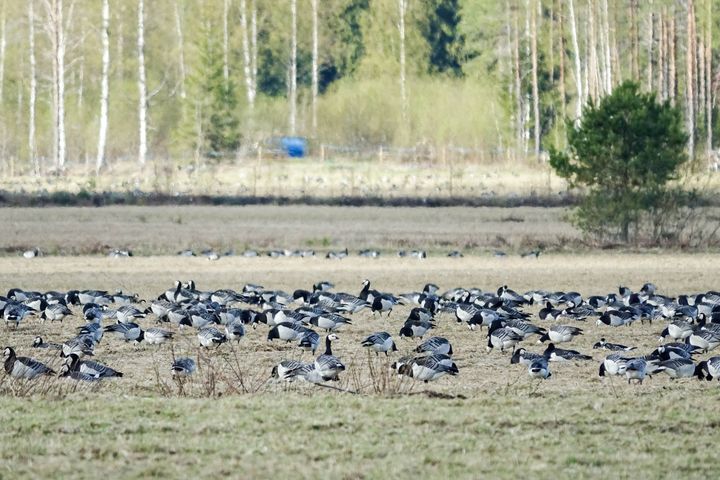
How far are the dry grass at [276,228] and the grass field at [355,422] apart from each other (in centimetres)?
1589

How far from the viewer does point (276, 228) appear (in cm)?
3684

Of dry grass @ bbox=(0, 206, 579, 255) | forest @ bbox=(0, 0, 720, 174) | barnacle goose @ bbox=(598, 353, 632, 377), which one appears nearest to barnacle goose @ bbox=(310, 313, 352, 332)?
barnacle goose @ bbox=(598, 353, 632, 377)

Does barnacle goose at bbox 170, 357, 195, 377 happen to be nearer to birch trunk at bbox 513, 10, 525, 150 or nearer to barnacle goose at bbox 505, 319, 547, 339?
barnacle goose at bbox 505, 319, 547, 339

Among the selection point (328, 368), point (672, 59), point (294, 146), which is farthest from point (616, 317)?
point (294, 146)

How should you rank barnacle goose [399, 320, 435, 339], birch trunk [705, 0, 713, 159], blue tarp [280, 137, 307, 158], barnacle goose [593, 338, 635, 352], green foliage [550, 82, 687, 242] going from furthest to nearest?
1. birch trunk [705, 0, 713, 159]
2. blue tarp [280, 137, 307, 158]
3. green foliage [550, 82, 687, 242]
4. barnacle goose [399, 320, 435, 339]
5. barnacle goose [593, 338, 635, 352]

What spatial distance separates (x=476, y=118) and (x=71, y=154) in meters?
21.3

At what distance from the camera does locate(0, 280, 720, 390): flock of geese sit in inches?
527

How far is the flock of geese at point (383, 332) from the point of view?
13391 millimetres

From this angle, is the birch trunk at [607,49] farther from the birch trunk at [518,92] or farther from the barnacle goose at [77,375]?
the barnacle goose at [77,375]

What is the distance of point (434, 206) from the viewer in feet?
137

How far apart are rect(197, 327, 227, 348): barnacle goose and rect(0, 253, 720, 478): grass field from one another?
20 cm

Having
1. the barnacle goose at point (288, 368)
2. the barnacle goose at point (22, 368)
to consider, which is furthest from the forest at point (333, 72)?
the barnacle goose at point (288, 368)

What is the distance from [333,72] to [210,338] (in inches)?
2969

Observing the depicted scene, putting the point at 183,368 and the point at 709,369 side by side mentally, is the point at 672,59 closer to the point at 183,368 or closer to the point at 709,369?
the point at 709,369
